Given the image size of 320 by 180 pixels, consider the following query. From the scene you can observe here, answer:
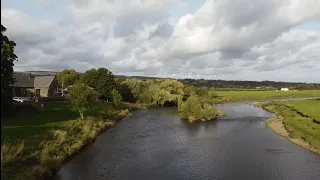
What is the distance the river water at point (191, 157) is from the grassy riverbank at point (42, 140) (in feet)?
4.46

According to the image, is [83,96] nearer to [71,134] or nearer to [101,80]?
[71,134]

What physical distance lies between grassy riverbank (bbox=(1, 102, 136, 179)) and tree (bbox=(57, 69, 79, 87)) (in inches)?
2379

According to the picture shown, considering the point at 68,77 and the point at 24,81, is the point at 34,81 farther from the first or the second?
the point at 68,77

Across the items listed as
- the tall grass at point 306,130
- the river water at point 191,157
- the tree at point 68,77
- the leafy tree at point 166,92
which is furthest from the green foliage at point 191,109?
the tree at point 68,77

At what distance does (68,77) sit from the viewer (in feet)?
382

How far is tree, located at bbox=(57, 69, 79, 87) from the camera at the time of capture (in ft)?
378

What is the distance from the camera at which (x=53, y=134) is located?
3600 cm


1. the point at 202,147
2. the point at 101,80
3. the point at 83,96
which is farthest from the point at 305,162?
the point at 101,80

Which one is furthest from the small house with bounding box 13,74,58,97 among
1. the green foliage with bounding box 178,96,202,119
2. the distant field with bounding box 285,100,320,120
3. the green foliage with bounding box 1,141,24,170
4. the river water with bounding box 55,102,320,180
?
the distant field with bounding box 285,100,320,120

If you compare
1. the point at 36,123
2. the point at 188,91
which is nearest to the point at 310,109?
the point at 188,91

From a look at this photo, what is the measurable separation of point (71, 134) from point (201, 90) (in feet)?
293

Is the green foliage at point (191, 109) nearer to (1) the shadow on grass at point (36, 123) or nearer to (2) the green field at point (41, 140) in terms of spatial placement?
(2) the green field at point (41, 140)

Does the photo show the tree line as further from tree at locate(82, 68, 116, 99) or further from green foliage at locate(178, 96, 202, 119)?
green foliage at locate(178, 96, 202, 119)

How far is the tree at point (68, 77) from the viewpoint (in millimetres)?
115319
